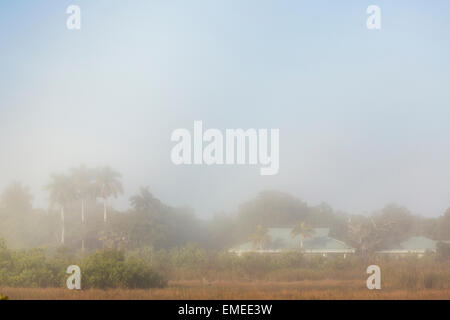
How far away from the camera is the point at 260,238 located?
106 feet

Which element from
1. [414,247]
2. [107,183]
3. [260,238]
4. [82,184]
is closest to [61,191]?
[82,184]

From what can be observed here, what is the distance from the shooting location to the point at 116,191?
113 ft

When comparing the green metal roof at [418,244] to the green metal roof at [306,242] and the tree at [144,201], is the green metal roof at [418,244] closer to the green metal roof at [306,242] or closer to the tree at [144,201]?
the green metal roof at [306,242]

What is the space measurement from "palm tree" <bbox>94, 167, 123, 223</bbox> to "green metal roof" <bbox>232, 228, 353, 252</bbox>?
8805 mm

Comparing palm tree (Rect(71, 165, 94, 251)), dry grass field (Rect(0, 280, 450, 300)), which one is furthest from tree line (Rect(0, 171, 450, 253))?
dry grass field (Rect(0, 280, 450, 300))

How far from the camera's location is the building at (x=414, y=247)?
1283 inches

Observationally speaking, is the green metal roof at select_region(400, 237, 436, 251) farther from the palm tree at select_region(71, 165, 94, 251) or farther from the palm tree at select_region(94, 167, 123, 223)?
the palm tree at select_region(71, 165, 94, 251)

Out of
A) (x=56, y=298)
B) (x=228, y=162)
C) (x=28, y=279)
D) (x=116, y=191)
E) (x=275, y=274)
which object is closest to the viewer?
(x=56, y=298)

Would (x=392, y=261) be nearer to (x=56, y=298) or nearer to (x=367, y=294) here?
(x=367, y=294)

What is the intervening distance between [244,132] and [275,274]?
280 inches

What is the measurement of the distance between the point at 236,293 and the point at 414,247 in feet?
52.1

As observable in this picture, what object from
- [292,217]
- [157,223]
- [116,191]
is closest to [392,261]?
[292,217]

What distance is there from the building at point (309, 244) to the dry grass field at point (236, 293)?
7631 millimetres

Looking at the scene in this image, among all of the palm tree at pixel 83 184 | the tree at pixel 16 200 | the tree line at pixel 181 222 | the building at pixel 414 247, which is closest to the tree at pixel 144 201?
the tree line at pixel 181 222
